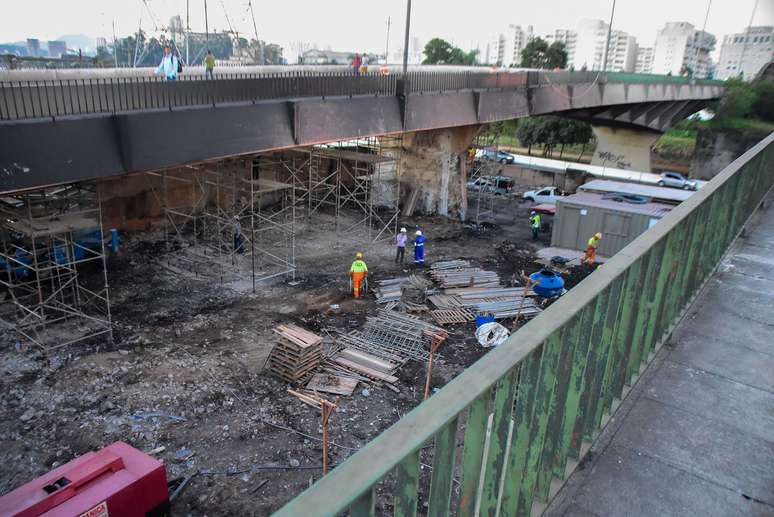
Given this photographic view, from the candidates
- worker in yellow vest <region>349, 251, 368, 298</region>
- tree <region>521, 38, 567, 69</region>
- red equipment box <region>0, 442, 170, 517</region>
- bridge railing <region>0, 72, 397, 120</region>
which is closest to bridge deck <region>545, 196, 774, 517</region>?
red equipment box <region>0, 442, 170, 517</region>

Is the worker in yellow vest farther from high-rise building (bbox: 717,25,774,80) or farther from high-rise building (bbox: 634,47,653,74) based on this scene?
high-rise building (bbox: 634,47,653,74)

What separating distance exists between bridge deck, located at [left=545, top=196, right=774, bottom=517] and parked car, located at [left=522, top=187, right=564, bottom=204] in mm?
32285

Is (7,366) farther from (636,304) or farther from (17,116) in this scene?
(636,304)

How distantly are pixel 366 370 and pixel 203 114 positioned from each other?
22.8 feet

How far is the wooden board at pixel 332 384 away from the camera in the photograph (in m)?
13.0

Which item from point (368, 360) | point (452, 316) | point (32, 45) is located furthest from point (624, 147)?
point (32, 45)

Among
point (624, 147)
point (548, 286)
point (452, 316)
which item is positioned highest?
point (624, 147)

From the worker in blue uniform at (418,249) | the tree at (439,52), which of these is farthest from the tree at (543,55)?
the worker in blue uniform at (418,249)

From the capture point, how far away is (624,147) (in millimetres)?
52031

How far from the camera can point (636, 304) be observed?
2.99 m

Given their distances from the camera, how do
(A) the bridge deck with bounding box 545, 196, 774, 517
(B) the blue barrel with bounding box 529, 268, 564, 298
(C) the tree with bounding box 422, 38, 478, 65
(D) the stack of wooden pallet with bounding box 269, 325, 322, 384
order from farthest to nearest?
(C) the tree with bounding box 422, 38, 478, 65 < (B) the blue barrel with bounding box 529, 268, 564, 298 < (D) the stack of wooden pallet with bounding box 269, 325, 322, 384 < (A) the bridge deck with bounding box 545, 196, 774, 517

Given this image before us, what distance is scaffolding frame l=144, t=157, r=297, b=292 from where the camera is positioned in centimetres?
2008

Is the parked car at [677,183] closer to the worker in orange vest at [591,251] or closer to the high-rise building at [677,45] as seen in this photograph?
the worker in orange vest at [591,251]

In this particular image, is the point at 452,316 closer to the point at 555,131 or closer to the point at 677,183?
the point at 677,183
